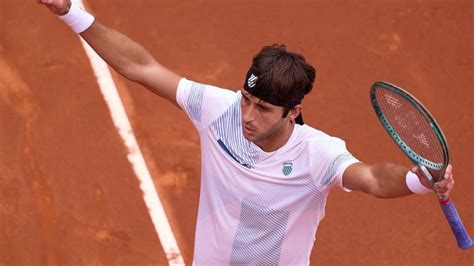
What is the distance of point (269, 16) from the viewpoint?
1140cm

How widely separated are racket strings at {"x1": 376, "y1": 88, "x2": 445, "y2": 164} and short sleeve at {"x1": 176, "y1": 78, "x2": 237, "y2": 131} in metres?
0.95

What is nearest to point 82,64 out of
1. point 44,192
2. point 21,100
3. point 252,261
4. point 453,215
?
point 21,100

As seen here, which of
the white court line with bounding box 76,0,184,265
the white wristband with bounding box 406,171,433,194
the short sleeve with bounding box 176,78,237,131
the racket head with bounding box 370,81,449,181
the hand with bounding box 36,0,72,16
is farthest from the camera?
the white court line with bounding box 76,0,184,265

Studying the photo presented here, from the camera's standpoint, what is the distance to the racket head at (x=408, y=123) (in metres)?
6.31

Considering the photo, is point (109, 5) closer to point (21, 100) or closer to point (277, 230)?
point (21, 100)

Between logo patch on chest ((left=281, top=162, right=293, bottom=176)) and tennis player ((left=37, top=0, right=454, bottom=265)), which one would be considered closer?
tennis player ((left=37, top=0, right=454, bottom=265))

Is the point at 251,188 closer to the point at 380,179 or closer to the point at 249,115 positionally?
the point at 249,115

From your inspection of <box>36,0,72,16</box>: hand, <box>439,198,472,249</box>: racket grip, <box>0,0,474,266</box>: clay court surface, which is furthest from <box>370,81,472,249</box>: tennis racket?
<box>0,0,474,266</box>: clay court surface

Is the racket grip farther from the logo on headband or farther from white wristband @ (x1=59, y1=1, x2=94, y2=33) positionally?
white wristband @ (x1=59, y1=1, x2=94, y2=33)

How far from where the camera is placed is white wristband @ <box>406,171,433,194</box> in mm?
6145

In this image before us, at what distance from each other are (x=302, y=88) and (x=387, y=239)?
145 inches

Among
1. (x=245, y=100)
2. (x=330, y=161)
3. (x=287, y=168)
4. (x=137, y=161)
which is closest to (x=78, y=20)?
(x=245, y=100)

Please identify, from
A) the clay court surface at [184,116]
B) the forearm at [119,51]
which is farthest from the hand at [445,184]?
the clay court surface at [184,116]

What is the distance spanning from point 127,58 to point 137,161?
11.1 ft
